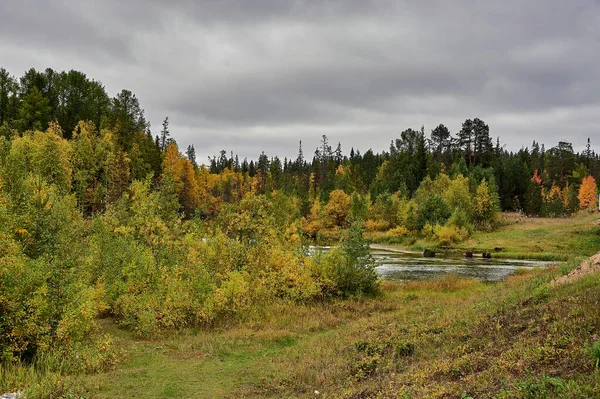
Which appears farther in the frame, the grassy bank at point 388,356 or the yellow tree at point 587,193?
the yellow tree at point 587,193

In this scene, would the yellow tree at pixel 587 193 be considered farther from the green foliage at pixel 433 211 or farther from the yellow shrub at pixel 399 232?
the yellow shrub at pixel 399 232

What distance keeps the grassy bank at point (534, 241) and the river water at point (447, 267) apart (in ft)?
13.6

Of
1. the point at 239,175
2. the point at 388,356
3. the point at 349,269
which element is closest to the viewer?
the point at 388,356

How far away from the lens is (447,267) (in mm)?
45594

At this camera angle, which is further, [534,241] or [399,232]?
[399,232]

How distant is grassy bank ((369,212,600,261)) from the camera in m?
52.9

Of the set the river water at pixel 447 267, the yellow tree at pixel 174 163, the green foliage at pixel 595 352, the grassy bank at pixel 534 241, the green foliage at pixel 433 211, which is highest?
the yellow tree at pixel 174 163

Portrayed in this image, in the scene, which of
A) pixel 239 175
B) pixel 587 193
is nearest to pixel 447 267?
pixel 587 193

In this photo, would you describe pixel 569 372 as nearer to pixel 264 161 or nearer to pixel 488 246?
pixel 488 246

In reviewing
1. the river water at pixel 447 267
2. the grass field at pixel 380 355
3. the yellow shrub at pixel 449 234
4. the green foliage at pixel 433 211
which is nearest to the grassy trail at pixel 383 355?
the grass field at pixel 380 355

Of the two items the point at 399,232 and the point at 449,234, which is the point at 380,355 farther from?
the point at 399,232

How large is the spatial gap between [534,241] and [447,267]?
839 inches

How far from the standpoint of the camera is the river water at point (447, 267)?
39.1 metres

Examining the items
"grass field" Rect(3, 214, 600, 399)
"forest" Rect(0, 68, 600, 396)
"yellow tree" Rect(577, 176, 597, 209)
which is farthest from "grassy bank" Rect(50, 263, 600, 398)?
"yellow tree" Rect(577, 176, 597, 209)
